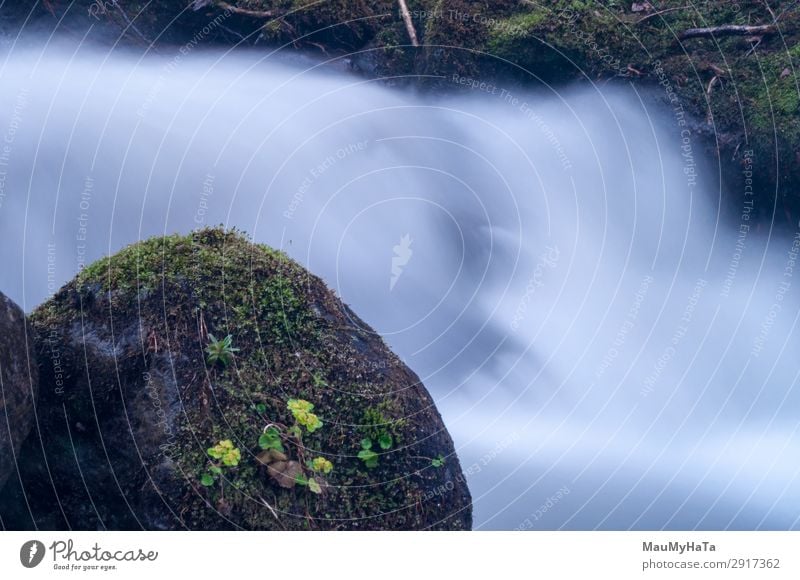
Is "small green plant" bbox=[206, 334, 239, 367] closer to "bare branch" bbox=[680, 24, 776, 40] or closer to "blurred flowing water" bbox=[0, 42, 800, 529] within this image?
"blurred flowing water" bbox=[0, 42, 800, 529]

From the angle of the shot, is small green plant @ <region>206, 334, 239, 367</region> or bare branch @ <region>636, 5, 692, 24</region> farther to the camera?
bare branch @ <region>636, 5, 692, 24</region>

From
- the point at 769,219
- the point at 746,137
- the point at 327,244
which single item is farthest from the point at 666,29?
the point at 327,244

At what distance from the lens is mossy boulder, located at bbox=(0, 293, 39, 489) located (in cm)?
234

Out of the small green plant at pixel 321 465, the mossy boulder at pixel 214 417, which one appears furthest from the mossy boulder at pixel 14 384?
the small green plant at pixel 321 465

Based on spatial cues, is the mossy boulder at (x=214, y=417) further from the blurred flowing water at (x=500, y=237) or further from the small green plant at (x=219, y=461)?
the blurred flowing water at (x=500, y=237)

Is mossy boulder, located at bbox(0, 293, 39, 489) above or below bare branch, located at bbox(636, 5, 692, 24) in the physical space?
below

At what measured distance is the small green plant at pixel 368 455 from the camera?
102 inches

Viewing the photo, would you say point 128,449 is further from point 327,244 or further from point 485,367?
point 485,367

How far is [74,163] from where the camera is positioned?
3061mm

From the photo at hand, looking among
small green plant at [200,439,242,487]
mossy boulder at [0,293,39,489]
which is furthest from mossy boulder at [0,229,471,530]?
mossy boulder at [0,293,39,489]

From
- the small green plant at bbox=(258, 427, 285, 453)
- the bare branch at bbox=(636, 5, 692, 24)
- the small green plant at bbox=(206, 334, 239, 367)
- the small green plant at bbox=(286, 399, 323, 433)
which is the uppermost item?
the bare branch at bbox=(636, 5, 692, 24)

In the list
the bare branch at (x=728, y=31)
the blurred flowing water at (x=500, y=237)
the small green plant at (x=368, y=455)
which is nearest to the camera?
the small green plant at (x=368, y=455)

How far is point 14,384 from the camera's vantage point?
2.38 meters

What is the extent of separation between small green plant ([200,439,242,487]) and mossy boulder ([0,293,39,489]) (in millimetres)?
577
